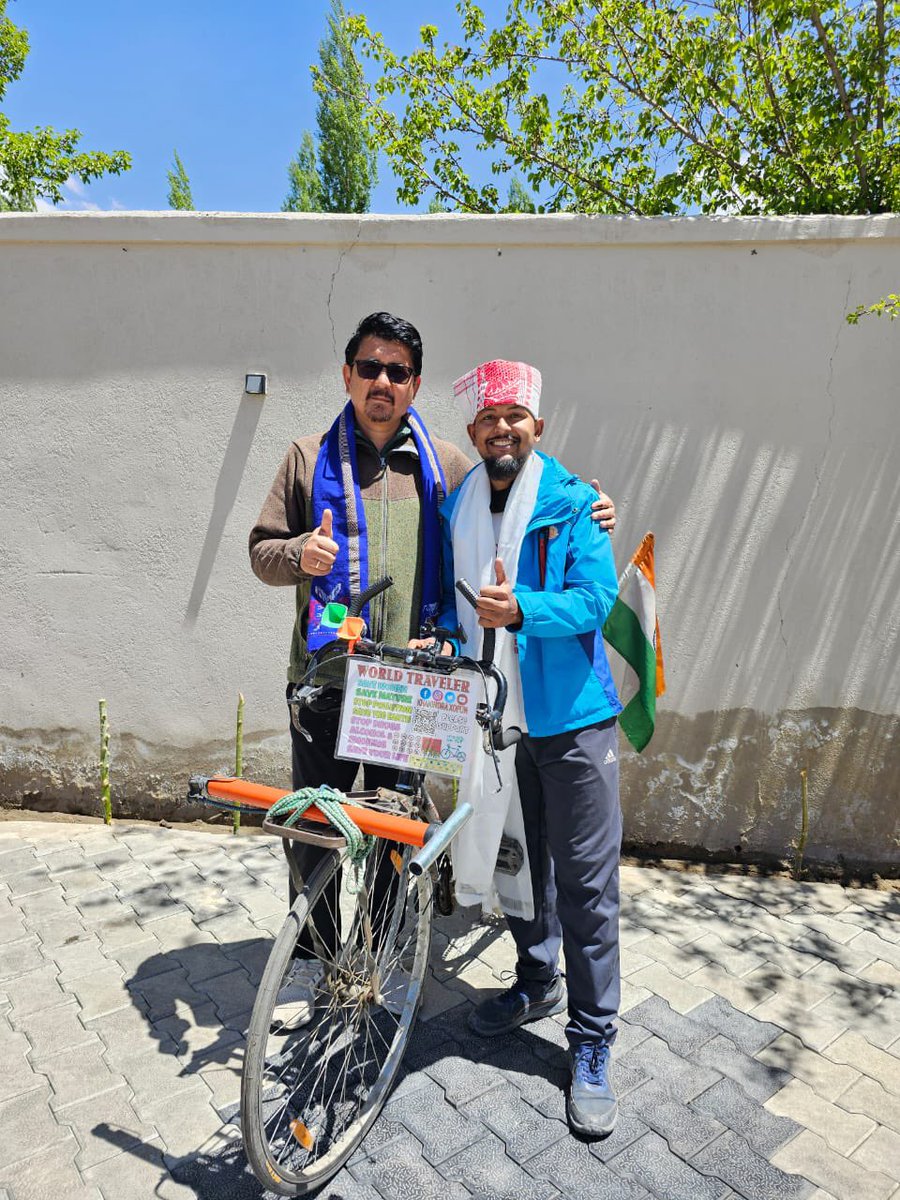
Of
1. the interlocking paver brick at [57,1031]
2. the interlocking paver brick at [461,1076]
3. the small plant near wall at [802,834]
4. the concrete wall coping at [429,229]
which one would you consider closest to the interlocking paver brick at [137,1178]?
the interlocking paver brick at [57,1031]

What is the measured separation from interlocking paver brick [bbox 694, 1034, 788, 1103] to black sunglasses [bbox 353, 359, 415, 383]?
92.4 inches

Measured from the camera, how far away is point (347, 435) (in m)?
2.61

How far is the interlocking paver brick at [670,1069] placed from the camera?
2.55 metres

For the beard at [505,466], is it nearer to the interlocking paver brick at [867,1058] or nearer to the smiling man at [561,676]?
the smiling man at [561,676]

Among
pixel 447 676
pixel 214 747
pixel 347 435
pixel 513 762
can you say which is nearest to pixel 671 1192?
pixel 513 762

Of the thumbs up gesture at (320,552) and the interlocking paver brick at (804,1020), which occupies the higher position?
the thumbs up gesture at (320,552)

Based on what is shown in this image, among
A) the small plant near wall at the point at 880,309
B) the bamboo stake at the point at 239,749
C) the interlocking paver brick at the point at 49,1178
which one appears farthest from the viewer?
the bamboo stake at the point at 239,749

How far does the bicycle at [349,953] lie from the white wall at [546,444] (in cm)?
185

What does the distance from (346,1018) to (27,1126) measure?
0.92 m

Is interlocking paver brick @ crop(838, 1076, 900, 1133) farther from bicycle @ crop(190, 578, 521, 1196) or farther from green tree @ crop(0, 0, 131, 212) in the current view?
green tree @ crop(0, 0, 131, 212)

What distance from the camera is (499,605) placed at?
2.18 metres

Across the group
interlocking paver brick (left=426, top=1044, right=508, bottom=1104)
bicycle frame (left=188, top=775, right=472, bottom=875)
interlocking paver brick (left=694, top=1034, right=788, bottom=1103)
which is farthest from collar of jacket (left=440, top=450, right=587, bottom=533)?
interlocking paver brick (left=694, top=1034, right=788, bottom=1103)

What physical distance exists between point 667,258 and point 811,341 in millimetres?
759

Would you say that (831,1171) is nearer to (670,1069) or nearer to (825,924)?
(670,1069)
